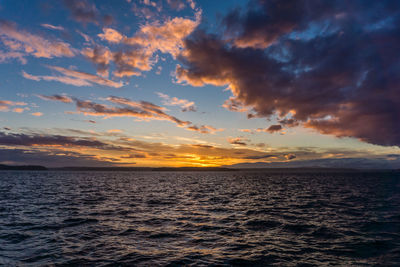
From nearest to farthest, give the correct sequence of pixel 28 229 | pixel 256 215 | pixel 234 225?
pixel 28 229 → pixel 234 225 → pixel 256 215

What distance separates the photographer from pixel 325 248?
→ 1387 cm

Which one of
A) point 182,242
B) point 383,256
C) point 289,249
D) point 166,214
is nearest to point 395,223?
point 383,256

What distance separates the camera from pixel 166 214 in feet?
79.2

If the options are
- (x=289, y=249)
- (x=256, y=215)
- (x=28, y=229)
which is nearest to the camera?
(x=289, y=249)

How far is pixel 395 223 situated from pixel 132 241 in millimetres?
23257

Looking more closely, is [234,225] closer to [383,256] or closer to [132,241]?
[132,241]

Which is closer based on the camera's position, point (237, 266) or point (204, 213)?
point (237, 266)

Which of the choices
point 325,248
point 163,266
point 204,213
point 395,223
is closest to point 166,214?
point 204,213

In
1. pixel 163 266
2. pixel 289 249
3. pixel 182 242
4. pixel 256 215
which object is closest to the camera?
pixel 163 266

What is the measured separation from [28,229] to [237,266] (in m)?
16.7

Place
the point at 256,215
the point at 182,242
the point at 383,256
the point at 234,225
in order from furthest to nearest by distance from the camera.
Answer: the point at 256,215, the point at 234,225, the point at 182,242, the point at 383,256

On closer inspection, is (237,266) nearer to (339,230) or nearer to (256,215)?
(339,230)

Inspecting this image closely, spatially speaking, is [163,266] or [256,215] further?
[256,215]

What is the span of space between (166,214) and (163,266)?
13.4m
